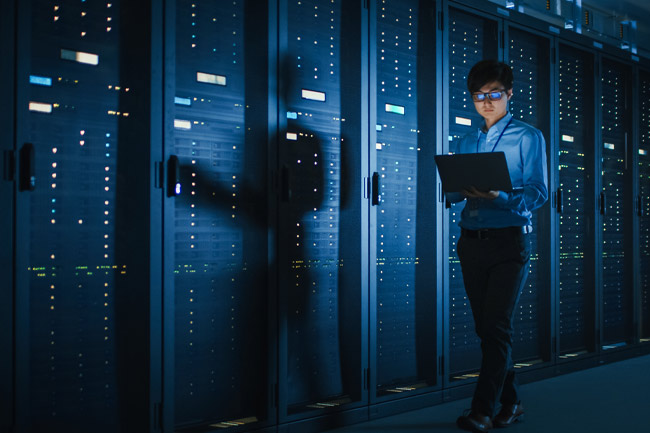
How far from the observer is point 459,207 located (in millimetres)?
3154

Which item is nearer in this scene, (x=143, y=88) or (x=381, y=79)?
(x=143, y=88)

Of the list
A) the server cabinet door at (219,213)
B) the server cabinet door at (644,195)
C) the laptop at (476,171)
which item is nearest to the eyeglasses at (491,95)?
the laptop at (476,171)

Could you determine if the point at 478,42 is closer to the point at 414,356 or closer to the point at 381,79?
the point at 381,79

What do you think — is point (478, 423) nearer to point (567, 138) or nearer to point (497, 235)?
point (497, 235)

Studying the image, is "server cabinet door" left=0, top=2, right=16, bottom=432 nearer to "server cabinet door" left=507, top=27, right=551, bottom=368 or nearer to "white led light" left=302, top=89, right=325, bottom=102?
"white led light" left=302, top=89, right=325, bottom=102

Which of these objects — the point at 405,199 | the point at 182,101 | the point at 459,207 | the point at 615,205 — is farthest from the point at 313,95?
the point at 615,205

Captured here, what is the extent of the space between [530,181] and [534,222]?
1.28 metres

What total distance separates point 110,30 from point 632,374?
11.2 feet

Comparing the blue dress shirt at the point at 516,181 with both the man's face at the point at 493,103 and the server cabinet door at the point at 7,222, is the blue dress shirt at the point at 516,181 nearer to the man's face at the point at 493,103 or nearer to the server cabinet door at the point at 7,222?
the man's face at the point at 493,103

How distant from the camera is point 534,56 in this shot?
3631mm

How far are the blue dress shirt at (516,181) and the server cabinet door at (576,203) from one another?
4.62 feet

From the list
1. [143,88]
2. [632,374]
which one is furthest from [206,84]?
[632,374]

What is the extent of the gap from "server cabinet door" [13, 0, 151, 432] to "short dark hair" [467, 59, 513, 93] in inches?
49.5

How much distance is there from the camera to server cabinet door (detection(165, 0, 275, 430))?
2229 millimetres
